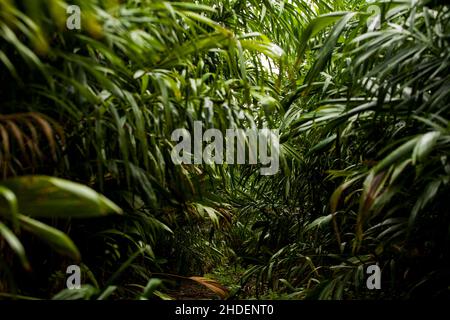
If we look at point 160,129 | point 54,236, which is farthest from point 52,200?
point 160,129

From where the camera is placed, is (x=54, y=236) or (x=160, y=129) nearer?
(x=54, y=236)

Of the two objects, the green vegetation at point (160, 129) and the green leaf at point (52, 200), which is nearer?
the green leaf at point (52, 200)

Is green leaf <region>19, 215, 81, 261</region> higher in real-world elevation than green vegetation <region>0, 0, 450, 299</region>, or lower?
lower

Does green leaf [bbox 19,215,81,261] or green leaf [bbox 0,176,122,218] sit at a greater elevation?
green leaf [bbox 0,176,122,218]

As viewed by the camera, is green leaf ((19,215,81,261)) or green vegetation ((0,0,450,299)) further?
green vegetation ((0,0,450,299))

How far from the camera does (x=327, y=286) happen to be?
1365 mm

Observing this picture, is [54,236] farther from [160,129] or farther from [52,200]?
[160,129]

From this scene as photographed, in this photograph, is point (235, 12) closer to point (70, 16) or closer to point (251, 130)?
point (251, 130)

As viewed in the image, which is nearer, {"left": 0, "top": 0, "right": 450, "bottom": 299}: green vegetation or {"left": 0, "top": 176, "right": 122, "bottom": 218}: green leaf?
{"left": 0, "top": 176, "right": 122, "bottom": 218}: green leaf

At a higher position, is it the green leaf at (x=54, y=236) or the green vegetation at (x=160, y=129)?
the green vegetation at (x=160, y=129)

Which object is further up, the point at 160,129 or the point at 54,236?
the point at 160,129

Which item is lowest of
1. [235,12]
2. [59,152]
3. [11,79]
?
[59,152]

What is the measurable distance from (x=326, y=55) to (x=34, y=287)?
1094mm

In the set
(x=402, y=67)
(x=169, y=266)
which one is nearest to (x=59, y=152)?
(x=402, y=67)
